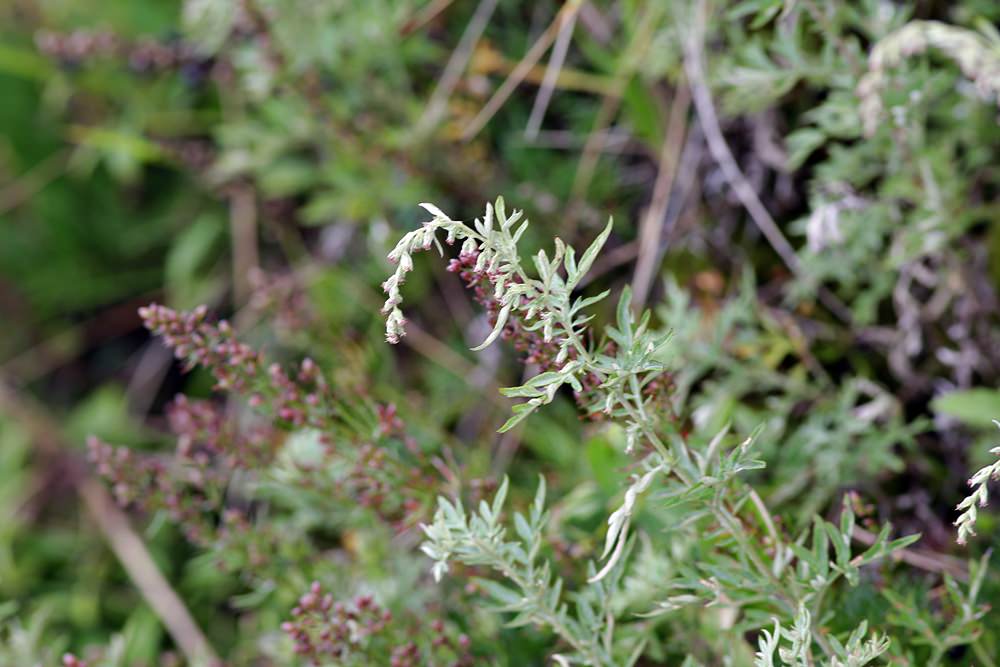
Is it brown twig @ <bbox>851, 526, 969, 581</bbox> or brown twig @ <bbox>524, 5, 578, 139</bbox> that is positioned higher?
brown twig @ <bbox>524, 5, 578, 139</bbox>

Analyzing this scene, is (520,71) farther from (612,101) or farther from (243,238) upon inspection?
(243,238)

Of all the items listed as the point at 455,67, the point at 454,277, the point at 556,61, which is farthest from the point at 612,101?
the point at 454,277

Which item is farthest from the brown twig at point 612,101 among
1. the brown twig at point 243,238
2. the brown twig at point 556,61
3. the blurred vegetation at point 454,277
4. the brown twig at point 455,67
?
the brown twig at point 243,238

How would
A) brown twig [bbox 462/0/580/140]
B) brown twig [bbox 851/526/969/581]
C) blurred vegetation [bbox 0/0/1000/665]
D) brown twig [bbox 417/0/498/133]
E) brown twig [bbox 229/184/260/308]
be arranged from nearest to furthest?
brown twig [bbox 851/526/969/581], blurred vegetation [bbox 0/0/1000/665], brown twig [bbox 462/0/580/140], brown twig [bbox 417/0/498/133], brown twig [bbox 229/184/260/308]

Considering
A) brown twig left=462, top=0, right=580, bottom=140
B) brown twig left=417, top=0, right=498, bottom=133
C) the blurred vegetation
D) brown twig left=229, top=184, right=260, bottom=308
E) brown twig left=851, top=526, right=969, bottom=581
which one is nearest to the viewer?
brown twig left=851, top=526, right=969, bottom=581

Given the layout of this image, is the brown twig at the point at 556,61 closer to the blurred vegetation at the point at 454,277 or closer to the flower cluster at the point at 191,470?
the blurred vegetation at the point at 454,277

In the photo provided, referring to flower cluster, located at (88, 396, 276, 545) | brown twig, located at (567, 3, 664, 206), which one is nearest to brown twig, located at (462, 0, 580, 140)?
brown twig, located at (567, 3, 664, 206)

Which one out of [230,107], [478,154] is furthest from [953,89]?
[230,107]

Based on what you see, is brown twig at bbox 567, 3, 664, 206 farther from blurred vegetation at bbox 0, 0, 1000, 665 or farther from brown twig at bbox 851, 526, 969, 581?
brown twig at bbox 851, 526, 969, 581
